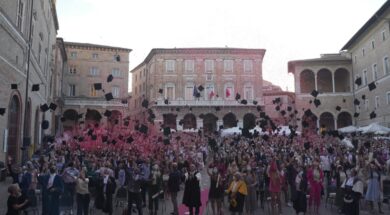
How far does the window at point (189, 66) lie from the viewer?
4812 centimetres

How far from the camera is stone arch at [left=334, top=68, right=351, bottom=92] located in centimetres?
4606

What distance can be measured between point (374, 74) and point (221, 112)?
19147mm

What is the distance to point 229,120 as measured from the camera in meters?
48.0

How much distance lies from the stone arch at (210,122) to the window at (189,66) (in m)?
6.77

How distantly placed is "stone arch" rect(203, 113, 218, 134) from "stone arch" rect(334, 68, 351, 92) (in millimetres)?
17602

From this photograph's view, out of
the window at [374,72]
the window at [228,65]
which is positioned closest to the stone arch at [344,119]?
the window at [374,72]

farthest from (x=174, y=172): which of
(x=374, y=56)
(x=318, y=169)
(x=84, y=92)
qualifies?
(x=84, y=92)

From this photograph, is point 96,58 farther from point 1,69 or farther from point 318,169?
point 318,169

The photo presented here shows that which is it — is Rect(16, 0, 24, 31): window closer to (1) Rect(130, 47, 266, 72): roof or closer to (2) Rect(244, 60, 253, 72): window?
(1) Rect(130, 47, 266, 72): roof

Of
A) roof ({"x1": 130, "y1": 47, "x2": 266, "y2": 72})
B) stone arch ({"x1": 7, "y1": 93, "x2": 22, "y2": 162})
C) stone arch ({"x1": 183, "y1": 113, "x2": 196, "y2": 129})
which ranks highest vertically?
roof ({"x1": 130, "y1": 47, "x2": 266, "y2": 72})

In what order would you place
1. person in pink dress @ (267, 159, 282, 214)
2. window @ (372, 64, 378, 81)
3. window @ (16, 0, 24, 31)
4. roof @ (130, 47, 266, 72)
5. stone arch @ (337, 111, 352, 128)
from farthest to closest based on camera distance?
roof @ (130, 47, 266, 72)
stone arch @ (337, 111, 352, 128)
window @ (372, 64, 378, 81)
window @ (16, 0, 24, 31)
person in pink dress @ (267, 159, 282, 214)

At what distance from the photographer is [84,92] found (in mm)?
50094

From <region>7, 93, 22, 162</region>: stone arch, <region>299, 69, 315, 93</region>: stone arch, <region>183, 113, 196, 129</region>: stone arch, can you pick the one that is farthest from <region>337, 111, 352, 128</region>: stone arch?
<region>7, 93, 22, 162</region>: stone arch

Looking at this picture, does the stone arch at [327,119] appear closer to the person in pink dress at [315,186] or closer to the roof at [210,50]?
the roof at [210,50]
